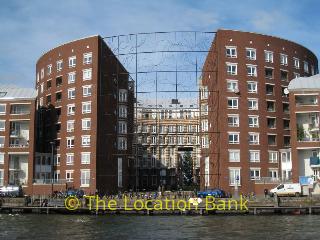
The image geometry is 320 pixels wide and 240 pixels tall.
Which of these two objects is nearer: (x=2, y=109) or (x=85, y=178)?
(x=85, y=178)

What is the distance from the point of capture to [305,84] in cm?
9344

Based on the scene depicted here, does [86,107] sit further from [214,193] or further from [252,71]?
[252,71]

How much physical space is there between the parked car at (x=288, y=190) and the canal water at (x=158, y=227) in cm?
1387

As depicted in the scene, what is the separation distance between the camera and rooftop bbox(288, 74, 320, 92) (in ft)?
303

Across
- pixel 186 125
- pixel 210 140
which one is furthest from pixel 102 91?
pixel 186 125

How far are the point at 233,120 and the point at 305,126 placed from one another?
13.0m

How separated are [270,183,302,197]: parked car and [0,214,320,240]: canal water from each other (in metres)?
13.9

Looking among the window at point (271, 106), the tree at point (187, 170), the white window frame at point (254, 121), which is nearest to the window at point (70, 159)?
the white window frame at point (254, 121)

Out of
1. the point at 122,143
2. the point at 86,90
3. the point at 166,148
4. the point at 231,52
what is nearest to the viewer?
the point at 231,52

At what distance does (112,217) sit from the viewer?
6938 centimetres

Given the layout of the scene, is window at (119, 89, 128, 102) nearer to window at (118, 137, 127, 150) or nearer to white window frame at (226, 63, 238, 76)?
window at (118, 137, 127, 150)

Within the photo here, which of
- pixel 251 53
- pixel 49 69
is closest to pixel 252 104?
pixel 251 53

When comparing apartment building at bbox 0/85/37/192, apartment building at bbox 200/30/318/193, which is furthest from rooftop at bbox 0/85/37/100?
apartment building at bbox 200/30/318/193

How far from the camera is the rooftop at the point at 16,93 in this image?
101125 millimetres
